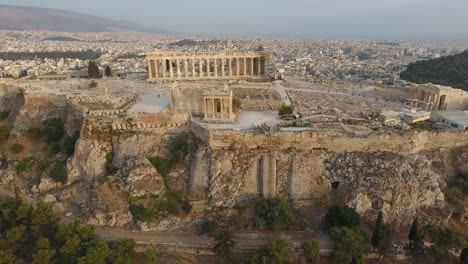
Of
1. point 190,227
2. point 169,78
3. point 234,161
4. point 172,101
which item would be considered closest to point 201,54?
point 169,78

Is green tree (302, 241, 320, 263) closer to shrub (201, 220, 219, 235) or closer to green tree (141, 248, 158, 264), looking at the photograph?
shrub (201, 220, 219, 235)

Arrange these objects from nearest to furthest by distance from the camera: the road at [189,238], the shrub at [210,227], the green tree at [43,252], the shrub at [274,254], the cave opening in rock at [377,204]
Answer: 1. the green tree at [43,252]
2. the shrub at [274,254]
3. the road at [189,238]
4. the shrub at [210,227]
5. the cave opening in rock at [377,204]

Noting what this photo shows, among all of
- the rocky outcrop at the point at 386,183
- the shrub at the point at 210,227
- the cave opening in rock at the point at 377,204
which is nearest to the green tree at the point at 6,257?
the shrub at the point at 210,227

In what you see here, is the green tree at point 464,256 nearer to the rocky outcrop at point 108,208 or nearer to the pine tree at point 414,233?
the pine tree at point 414,233

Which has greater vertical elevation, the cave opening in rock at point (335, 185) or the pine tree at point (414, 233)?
the cave opening in rock at point (335, 185)

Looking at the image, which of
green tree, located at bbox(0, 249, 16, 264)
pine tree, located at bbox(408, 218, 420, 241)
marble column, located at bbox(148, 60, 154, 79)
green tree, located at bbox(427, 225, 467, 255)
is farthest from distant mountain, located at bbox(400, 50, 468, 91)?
green tree, located at bbox(0, 249, 16, 264)

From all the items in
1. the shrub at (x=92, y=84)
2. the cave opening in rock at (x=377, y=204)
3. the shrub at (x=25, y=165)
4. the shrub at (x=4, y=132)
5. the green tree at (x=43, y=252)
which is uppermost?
the shrub at (x=92, y=84)

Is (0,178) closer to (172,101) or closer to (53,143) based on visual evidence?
(53,143)
